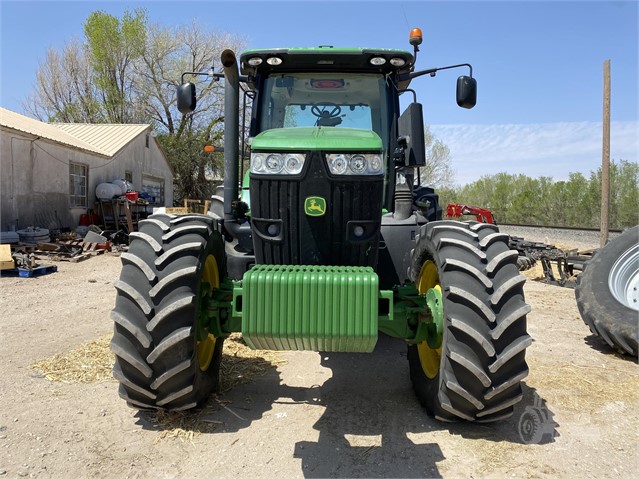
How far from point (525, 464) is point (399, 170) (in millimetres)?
2529

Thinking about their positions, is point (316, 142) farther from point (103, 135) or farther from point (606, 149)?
point (103, 135)

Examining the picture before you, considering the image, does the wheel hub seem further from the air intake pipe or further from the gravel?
the gravel

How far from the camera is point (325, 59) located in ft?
14.1

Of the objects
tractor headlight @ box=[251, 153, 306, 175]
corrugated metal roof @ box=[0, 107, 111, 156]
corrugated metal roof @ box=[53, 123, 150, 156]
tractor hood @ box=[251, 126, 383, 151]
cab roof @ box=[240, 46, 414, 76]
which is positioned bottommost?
tractor headlight @ box=[251, 153, 306, 175]

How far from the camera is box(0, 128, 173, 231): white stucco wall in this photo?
540 inches

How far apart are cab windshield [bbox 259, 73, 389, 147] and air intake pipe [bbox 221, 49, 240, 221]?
918 millimetres

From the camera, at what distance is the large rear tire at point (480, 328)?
301cm

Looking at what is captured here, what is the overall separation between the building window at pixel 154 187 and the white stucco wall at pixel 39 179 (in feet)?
13.3

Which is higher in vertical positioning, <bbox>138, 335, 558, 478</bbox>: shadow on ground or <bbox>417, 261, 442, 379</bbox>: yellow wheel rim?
<bbox>417, 261, 442, 379</bbox>: yellow wheel rim

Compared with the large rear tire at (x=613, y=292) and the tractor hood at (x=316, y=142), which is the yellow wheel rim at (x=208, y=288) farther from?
the large rear tire at (x=613, y=292)

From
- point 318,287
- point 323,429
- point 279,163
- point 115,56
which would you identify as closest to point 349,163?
point 279,163

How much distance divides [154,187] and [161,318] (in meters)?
24.8

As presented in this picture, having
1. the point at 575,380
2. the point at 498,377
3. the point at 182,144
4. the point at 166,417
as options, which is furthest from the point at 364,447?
the point at 182,144

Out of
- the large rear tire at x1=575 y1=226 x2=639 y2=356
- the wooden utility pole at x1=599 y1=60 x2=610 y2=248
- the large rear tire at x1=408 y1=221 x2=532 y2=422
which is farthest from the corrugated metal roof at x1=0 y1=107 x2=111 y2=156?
the wooden utility pole at x1=599 y1=60 x2=610 y2=248
